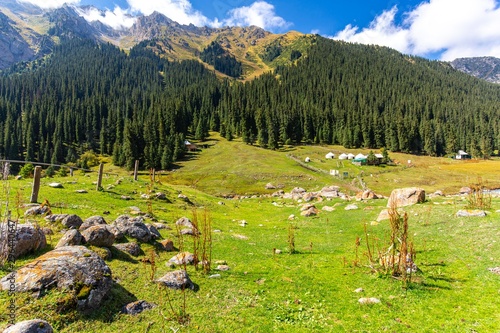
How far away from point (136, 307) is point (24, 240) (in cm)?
524

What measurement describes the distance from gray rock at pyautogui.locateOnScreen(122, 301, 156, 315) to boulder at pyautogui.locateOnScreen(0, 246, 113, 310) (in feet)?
2.64

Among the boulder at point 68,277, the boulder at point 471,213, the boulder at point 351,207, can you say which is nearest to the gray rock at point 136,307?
the boulder at point 68,277

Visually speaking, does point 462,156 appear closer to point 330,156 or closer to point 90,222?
point 330,156

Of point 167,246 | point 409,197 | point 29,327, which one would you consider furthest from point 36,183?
point 409,197

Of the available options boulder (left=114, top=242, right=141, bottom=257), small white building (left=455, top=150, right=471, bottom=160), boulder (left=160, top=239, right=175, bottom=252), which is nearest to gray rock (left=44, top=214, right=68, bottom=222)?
boulder (left=114, top=242, right=141, bottom=257)

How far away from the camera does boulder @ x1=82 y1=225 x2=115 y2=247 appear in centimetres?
1160

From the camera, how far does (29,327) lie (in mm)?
5848

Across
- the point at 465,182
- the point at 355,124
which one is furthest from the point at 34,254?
the point at 355,124

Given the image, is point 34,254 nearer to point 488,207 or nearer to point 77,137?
point 488,207

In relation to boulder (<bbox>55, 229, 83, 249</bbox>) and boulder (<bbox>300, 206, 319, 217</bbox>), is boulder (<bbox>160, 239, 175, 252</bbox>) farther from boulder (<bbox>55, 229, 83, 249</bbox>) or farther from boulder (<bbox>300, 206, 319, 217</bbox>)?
boulder (<bbox>300, 206, 319, 217</bbox>)

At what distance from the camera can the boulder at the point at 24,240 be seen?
9.12m

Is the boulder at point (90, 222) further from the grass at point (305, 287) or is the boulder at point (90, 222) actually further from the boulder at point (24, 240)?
the boulder at point (24, 240)

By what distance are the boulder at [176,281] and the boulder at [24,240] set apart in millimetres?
4943

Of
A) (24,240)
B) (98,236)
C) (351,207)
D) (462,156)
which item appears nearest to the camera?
(24,240)
